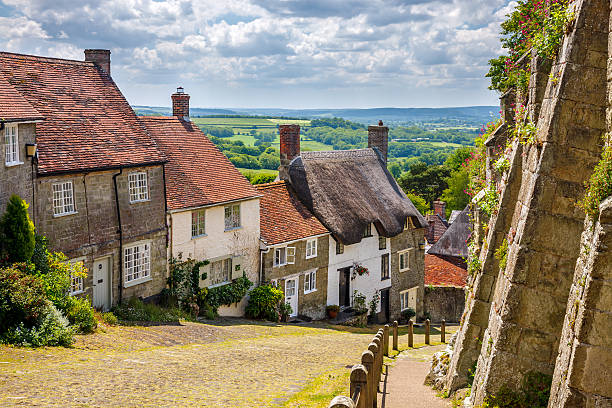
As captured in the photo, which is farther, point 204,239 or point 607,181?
point 204,239

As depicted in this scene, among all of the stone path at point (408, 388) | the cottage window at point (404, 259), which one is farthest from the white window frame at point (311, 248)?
the stone path at point (408, 388)

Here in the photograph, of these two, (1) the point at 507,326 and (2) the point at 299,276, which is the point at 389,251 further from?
(1) the point at 507,326

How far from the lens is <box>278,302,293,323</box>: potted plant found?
28.9 meters

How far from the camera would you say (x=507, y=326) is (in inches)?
401

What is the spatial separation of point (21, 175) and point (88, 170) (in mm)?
2695

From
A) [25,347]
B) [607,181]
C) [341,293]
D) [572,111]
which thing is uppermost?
[572,111]

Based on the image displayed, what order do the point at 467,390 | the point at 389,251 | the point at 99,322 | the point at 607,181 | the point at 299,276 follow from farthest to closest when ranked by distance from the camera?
1. the point at 389,251
2. the point at 299,276
3. the point at 99,322
4. the point at 467,390
5. the point at 607,181

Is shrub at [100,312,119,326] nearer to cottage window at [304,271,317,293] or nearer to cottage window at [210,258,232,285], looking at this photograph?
cottage window at [210,258,232,285]

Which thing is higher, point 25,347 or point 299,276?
point 25,347

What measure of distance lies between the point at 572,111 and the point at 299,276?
21.7 metres

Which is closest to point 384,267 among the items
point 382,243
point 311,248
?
point 382,243

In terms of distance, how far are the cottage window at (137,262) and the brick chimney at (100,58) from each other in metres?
7.75

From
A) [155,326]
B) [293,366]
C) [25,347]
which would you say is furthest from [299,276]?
[25,347]

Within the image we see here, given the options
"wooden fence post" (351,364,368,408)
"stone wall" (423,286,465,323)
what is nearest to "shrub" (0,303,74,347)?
"wooden fence post" (351,364,368,408)
